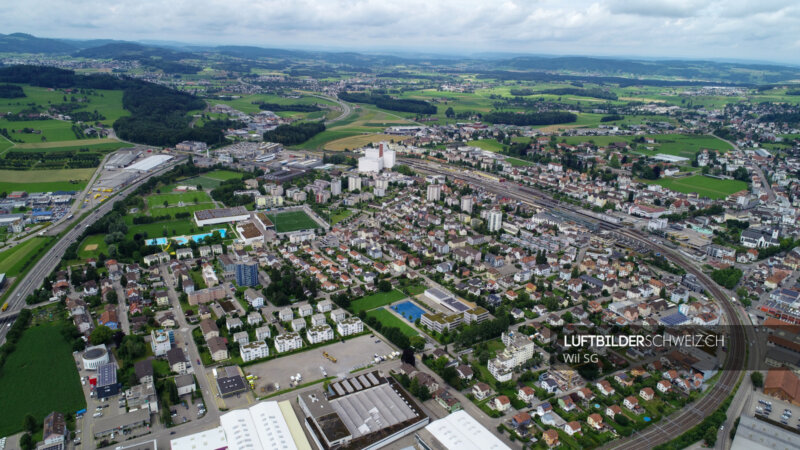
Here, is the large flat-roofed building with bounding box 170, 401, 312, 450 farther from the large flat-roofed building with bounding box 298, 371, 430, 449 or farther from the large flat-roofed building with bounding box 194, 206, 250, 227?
the large flat-roofed building with bounding box 194, 206, 250, 227

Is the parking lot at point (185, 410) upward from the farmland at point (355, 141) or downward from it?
downward

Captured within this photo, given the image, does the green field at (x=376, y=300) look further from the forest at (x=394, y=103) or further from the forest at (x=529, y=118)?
the forest at (x=394, y=103)

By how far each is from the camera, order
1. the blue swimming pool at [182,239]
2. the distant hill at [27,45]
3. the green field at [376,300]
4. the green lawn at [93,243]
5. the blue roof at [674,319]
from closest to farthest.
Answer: the blue roof at [674,319]
the green field at [376,300]
the green lawn at [93,243]
the blue swimming pool at [182,239]
the distant hill at [27,45]

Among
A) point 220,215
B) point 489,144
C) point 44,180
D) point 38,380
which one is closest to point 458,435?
point 38,380

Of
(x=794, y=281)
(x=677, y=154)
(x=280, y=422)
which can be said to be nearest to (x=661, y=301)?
(x=794, y=281)

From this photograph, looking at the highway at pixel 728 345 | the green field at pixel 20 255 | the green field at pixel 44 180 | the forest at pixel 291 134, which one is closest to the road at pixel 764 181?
the highway at pixel 728 345

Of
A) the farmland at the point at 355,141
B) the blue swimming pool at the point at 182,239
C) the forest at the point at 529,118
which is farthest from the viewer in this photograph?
→ the forest at the point at 529,118

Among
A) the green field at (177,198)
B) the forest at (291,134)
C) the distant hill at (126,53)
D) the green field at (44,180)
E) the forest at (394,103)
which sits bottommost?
the green field at (177,198)
